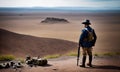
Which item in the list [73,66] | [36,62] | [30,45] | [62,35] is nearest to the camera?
[73,66]

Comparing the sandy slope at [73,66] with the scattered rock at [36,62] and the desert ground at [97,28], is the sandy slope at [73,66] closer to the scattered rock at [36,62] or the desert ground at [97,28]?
the scattered rock at [36,62]

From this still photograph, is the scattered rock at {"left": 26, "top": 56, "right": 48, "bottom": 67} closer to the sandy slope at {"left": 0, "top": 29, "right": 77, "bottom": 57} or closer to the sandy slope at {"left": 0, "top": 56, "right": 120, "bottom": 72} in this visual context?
the sandy slope at {"left": 0, "top": 56, "right": 120, "bottom": 72}

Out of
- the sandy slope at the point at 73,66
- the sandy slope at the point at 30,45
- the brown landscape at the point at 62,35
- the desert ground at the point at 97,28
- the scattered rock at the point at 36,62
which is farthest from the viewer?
the sandy slope at the point at 30,45

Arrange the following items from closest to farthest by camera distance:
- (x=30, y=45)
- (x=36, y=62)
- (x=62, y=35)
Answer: (x=36, y=62) < (x=62, y=35) < (x=30, y=45)

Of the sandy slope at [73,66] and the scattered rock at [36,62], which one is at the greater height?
the scattered rock at [36,62]

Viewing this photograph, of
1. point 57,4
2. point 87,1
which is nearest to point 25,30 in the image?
point 57,4

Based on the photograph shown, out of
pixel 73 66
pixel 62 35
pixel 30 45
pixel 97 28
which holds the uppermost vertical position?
pixel 97 28

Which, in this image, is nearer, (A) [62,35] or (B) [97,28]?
(B) [97,28]

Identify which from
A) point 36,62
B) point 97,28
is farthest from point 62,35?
point 36,62

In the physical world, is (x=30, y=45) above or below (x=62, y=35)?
below

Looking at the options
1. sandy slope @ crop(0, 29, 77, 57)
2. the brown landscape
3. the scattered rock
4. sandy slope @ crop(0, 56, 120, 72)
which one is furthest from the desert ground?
the scattered rock

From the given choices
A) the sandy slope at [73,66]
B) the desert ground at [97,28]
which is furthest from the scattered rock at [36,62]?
the desert ground at [97,28]

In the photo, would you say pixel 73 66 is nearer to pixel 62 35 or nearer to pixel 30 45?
pixel 62 35

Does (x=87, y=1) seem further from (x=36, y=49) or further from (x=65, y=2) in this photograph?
(x=36, y=49)
